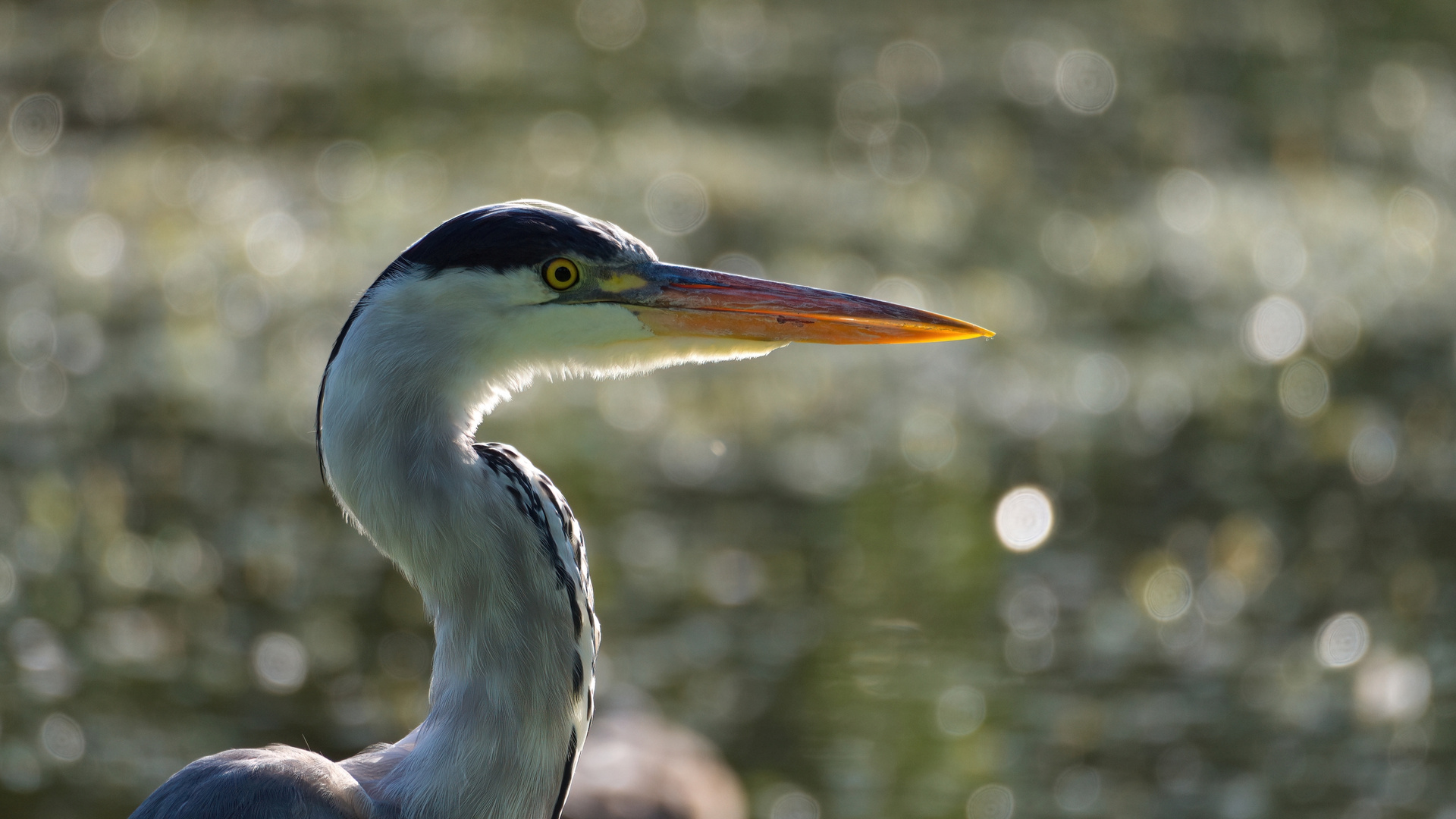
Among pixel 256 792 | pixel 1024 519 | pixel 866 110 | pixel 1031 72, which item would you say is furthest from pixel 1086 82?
pixel 256 792

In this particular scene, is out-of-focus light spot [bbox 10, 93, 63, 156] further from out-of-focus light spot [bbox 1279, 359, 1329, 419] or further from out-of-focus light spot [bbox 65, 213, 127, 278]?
out-of-focus light spot [bbox 1279, 359, 1329, 419]

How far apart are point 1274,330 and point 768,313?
5.95m

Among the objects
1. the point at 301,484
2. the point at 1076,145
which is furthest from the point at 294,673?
the point at 1076,145

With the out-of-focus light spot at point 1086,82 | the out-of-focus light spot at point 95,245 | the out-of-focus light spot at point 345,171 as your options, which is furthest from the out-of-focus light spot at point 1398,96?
the out-of-focus light spot at point 95,245

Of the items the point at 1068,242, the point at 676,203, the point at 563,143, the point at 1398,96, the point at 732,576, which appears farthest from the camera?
the point at 1398,96

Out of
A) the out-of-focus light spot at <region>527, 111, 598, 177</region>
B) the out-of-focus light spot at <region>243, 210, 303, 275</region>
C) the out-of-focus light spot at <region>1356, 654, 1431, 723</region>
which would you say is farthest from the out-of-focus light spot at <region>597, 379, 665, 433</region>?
the out-of-focus light spot at <region>1356, 654, 1431, 723</region>

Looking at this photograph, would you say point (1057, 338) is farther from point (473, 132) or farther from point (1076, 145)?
point (473, 132)

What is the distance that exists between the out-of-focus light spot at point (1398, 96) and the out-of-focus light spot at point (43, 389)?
837 centimetres

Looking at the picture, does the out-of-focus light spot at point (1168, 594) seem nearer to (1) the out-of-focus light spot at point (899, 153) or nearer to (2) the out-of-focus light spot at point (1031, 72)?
(1) the out-of-focus light spot at point (899, 153)

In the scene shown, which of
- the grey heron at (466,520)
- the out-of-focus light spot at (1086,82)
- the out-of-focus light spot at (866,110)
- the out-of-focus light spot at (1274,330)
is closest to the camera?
the grey heron at (466,520)

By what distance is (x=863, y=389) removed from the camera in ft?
24.3

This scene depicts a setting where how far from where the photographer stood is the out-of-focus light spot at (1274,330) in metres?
7.89

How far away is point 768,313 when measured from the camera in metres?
2.90

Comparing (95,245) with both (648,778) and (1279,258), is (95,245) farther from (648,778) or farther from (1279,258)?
(1279,258)
